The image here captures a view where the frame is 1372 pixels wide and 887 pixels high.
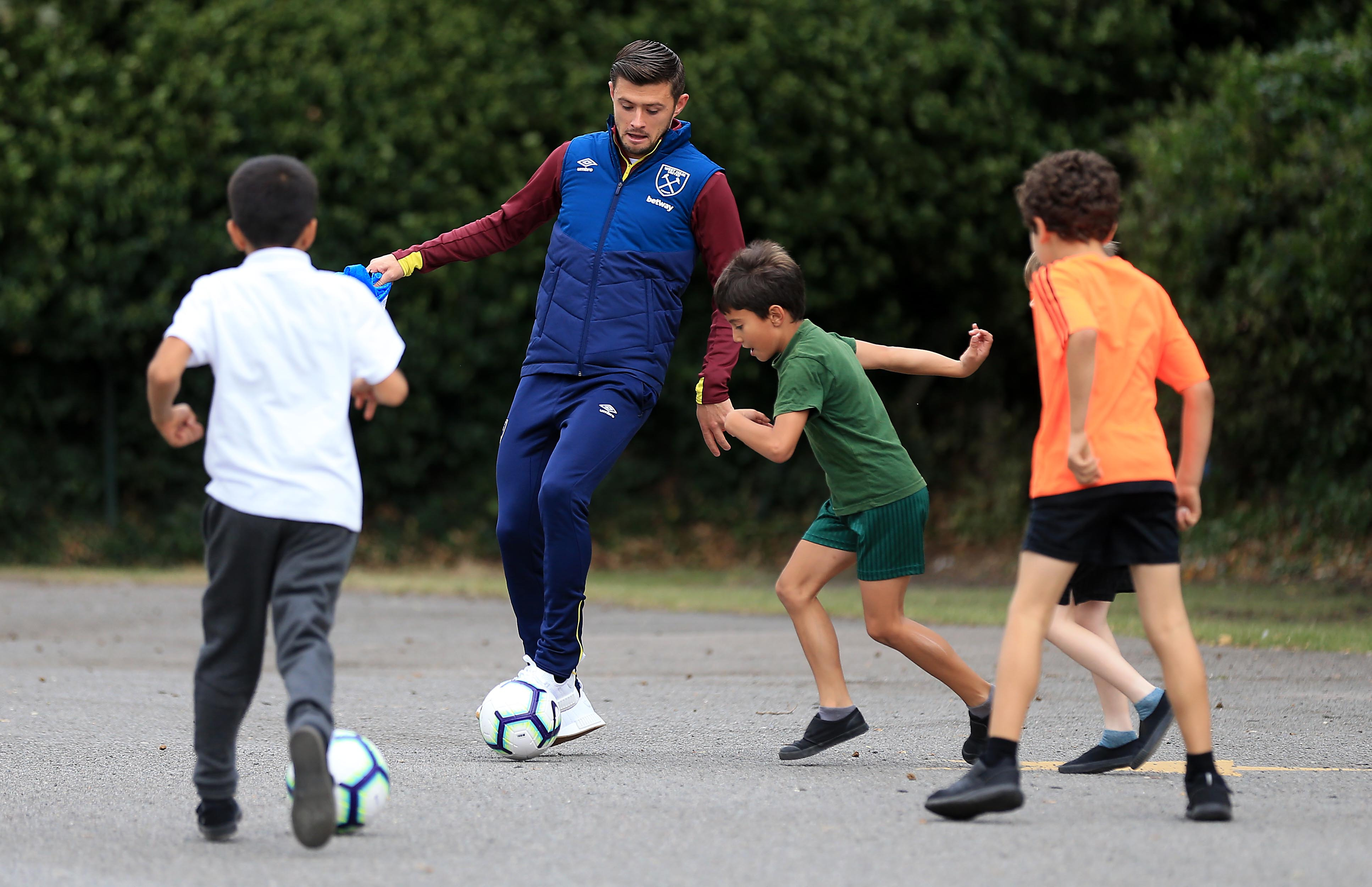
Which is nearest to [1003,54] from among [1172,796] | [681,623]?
[681,623]

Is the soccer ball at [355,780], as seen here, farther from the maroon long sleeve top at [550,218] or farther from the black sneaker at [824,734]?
the maroon long sleeve top at [550,218]

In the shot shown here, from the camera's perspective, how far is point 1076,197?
13.4 feet

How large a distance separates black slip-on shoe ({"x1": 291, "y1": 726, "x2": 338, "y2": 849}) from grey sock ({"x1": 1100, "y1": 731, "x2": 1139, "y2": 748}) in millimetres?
2468

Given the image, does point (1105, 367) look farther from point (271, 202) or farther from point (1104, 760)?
point (271, 202)

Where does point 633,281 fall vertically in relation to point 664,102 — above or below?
below

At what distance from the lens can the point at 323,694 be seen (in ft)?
12.3

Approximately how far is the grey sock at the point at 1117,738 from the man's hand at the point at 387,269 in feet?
9.00

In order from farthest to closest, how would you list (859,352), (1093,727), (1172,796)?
(1093,727) < (859,352) < (1172,796)

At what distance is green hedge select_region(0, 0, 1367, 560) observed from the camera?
14703mm

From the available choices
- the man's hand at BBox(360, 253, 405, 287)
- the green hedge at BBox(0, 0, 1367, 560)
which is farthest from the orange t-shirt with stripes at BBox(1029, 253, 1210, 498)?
the green hedge at BBox(0, 0, 1367, 560)

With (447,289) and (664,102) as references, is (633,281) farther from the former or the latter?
(447,289)

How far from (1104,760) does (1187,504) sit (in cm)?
108

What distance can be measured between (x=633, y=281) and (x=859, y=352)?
0.85 metres

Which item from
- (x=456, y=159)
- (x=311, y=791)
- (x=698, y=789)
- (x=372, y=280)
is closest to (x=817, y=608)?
(x=698, y=789)
